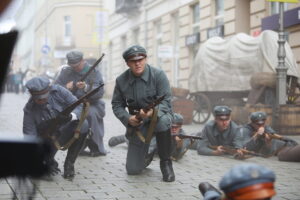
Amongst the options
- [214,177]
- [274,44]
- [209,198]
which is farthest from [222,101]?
[209,198]

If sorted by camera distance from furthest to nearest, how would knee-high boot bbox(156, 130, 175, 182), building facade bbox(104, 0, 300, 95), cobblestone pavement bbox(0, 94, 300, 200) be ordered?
building facade bbox(104, 0, 300, 95), knee-high boot bbox(156, 130, 175, 182), cobblestone pavement bbox(0, 94, 300, 200)

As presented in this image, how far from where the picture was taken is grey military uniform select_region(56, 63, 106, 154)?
5.45 meters

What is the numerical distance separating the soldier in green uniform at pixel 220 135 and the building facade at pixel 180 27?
3.46 ft

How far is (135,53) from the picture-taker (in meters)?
3.97

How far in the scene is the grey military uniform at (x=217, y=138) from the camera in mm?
5664

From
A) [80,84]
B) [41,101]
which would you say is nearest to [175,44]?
[80,84]

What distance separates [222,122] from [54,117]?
2368 mm

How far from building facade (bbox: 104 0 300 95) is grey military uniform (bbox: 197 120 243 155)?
1196mm

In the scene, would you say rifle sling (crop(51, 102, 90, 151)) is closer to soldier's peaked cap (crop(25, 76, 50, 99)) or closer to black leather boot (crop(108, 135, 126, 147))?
soldier's peaked cap (crop(25, 76, 50, 99))

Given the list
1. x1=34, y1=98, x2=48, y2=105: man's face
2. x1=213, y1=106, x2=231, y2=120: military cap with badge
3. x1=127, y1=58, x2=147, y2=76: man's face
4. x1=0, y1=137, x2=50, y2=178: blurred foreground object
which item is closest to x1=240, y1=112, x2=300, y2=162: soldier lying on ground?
x1=213, y1=106, x2=231, y2=120: military cap with badge

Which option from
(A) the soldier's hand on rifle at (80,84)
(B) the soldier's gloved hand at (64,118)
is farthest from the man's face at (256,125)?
(B) the soldier's gloved hand at (64,118)

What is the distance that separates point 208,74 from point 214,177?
683 centimetres

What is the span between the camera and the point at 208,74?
36.1ft

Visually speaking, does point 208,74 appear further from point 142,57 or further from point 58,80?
point 142,57
